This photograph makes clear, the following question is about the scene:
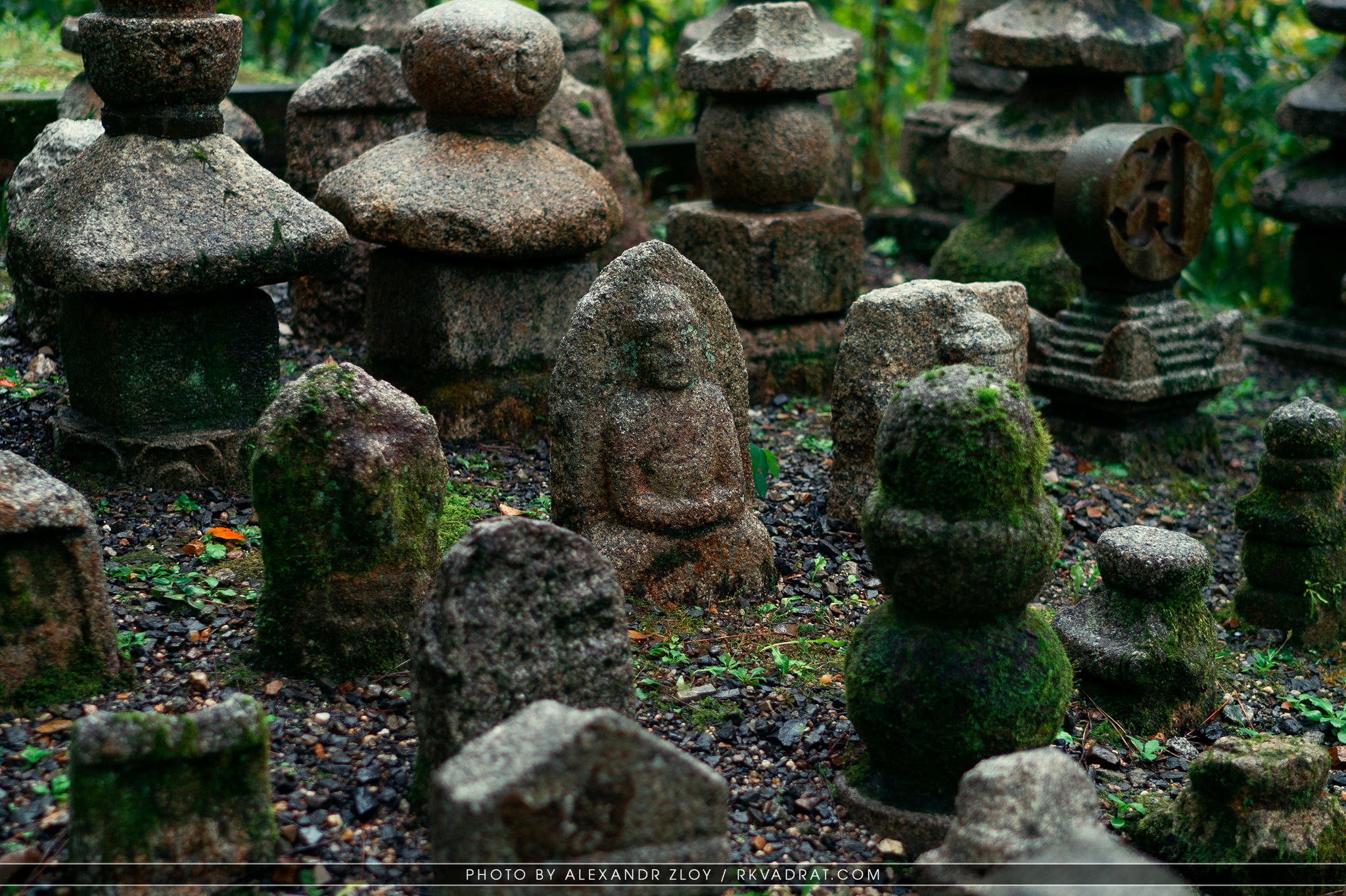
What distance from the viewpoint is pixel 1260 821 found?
2941mm

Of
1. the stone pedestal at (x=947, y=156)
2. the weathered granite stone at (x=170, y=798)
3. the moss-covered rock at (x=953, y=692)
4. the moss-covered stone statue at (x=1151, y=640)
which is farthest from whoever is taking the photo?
the stone pedestal at (x=947, y=156)

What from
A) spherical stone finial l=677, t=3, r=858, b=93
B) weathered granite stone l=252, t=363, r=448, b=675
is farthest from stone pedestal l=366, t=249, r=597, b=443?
weathered granite stone l=252, t=363, r=448, b=675

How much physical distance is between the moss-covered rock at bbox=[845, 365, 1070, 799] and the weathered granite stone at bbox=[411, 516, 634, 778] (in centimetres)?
66

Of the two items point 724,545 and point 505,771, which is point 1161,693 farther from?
point 505,771

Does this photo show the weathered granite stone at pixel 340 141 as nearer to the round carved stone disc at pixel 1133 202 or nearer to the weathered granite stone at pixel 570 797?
the round carved stone disc at pixel 1133 202

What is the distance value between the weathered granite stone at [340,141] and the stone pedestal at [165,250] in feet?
4.50

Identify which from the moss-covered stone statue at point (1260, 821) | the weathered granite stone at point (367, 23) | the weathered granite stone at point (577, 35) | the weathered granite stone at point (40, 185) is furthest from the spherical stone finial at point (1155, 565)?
the weathered granite stone at point (577, 35)

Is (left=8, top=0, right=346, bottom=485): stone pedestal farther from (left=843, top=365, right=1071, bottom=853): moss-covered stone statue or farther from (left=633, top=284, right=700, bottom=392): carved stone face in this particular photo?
(left=843, top=365, right=1071, bottom=853): moss-covered stone statue

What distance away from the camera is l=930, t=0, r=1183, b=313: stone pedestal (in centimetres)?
677

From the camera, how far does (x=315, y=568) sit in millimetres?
3201

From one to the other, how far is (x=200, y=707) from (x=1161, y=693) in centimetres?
267

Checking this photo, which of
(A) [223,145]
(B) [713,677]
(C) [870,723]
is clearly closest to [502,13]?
(A) [223,145]

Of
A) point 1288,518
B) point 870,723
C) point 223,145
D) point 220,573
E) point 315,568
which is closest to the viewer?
point 870,723

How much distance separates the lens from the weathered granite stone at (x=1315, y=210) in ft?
24.5
